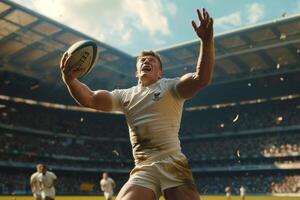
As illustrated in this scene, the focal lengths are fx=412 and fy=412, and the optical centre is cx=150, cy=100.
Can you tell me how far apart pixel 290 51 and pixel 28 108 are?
30.0m

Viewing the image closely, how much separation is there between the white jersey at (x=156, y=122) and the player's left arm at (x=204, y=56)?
285 mm

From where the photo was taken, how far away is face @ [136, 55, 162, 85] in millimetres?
3992

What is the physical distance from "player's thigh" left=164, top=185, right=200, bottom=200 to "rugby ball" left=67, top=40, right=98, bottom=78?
1444 millimetres

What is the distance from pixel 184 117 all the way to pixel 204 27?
2043 inches

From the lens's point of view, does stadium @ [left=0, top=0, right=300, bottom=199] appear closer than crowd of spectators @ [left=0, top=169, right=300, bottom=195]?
Yes

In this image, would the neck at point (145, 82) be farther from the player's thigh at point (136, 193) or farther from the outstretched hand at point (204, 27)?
the player's thigh at point (136, 193)

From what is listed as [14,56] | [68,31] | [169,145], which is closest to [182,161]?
[169,145]

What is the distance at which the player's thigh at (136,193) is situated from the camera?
11.7 ft

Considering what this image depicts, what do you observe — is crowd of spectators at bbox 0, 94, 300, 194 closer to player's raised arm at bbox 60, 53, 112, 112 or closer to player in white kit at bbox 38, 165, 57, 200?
player in white kit at bbox 38, 165, 57, 200

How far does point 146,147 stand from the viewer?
12.6 feet

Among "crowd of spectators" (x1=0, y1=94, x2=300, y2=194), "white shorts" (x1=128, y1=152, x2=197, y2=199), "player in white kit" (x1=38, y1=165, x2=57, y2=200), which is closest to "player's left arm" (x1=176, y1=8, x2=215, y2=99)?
A: "white shorts" (x1=128, y1=152, x2=197, y2=199)

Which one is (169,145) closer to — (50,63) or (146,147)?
(146,147)

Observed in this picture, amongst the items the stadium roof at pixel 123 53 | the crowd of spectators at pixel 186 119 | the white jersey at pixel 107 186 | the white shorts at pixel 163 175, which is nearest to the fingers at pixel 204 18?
the white shorts at pixel 163 175

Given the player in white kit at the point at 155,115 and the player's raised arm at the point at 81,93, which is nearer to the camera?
the player in white kit at the point at 155,115
